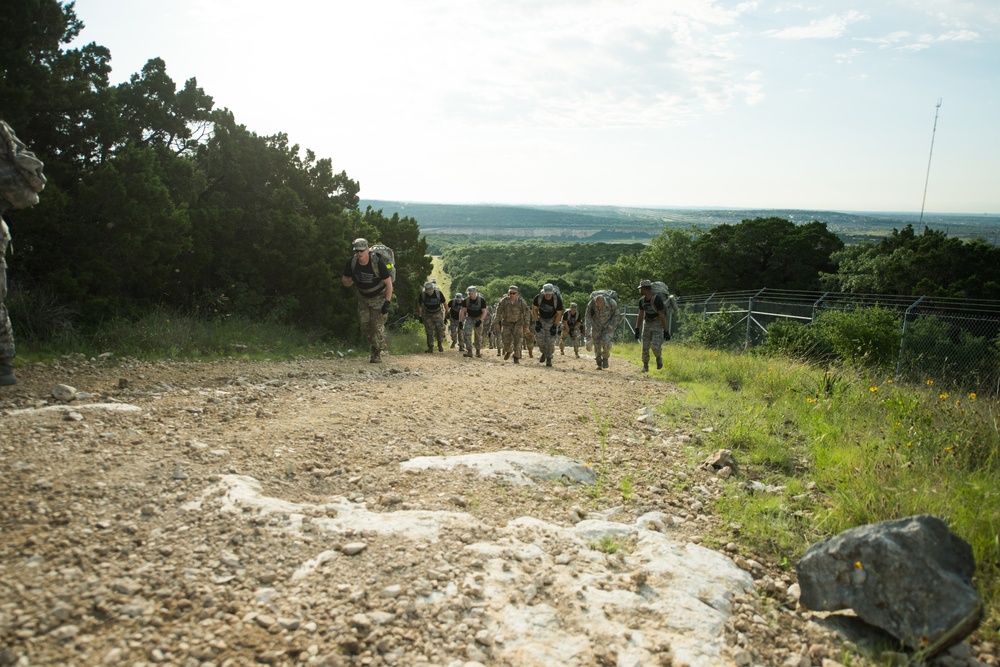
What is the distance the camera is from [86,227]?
8.97 metres

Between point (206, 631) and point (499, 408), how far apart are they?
4.83m

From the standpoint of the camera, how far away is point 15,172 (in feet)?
18.5

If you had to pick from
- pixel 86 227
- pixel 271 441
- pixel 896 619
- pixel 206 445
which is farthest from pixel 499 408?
pixel 86 227

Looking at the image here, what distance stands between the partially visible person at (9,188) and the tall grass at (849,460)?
6.25 m

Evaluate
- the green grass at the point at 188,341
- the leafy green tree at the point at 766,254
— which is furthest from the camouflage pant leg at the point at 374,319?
the leafy green tree at the point at 766,254

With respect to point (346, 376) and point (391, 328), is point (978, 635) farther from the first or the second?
point (391, 328)

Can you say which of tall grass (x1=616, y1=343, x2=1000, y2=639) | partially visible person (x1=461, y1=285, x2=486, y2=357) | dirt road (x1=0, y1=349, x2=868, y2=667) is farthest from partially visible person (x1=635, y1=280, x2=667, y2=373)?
dirt road (x1=0, y1=349, x2=868, y2=667)

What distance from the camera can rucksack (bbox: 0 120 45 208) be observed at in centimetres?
559

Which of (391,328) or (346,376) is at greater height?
(346,376)

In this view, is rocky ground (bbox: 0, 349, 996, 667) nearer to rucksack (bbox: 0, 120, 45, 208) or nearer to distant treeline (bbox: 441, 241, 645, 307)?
rucksack (bbox: 0, 120, 45, 208)

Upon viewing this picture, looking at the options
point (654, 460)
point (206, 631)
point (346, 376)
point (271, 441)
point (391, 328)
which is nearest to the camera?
point (206, 631)

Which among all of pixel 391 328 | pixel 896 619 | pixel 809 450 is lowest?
pixel 391 328

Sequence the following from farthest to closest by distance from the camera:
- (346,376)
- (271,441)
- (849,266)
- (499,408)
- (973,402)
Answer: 1. (849,266)
2. (346,376)
3. (499,408)
4. (973,402)
5. (271,441)

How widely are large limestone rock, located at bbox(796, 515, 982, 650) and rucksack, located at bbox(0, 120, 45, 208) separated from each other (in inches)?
268
